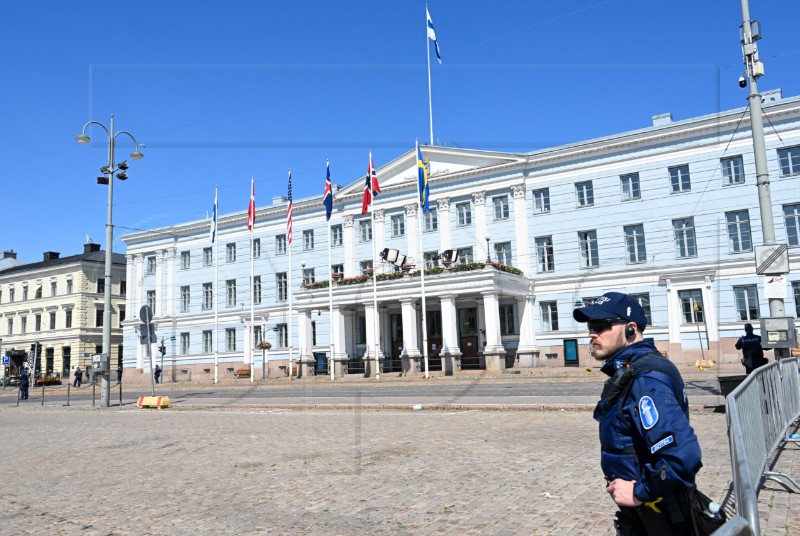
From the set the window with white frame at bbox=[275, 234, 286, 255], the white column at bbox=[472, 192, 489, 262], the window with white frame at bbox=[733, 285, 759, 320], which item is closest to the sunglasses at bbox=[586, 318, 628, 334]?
the window with white frame at bbox=[733, 285, 759, 320]

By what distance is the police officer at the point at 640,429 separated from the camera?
3.05 metres

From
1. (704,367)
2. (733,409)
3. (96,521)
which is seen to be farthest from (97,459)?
(704,367)

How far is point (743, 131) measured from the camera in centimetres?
3556

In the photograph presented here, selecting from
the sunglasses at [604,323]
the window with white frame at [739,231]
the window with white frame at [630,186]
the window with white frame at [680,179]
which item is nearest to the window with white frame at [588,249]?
the window with white frame at [630,186]

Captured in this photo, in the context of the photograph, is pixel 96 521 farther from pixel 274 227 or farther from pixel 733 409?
pixel 274 227

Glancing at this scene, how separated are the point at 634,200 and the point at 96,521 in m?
36.9

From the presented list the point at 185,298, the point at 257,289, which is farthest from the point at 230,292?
the point at 185,298

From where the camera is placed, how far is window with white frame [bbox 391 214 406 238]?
152 feet

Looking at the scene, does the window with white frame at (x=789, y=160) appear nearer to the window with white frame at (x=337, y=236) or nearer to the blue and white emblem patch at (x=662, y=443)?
the window with white frame at (x=337, y=236)

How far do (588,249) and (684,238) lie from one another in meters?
5.48

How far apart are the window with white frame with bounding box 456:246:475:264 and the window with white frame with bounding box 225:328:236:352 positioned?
67.3 ft

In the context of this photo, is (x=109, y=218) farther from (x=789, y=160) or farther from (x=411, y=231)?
(x=789, y=160)

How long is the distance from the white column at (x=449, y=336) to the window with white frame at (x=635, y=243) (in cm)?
1076

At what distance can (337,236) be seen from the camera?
49438mm
